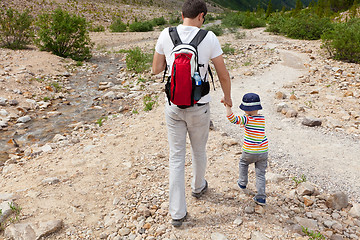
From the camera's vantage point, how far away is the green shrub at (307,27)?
17344 millimetres

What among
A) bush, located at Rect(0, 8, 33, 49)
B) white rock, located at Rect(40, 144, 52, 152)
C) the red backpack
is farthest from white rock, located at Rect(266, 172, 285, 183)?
bush, located at Rect(0, 8, 33, 49)

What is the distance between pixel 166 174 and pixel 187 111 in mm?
1841

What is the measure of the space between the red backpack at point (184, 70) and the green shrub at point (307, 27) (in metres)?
17.2

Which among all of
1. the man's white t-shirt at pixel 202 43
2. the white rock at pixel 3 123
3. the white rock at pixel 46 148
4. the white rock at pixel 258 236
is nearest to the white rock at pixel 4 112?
the white rock at pixel 3 123

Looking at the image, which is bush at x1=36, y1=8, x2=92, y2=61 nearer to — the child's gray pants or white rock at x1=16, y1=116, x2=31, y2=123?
white rock at x1=16, y1=116, x2=31, y2=123

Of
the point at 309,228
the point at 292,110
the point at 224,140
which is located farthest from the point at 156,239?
the point at 292,110

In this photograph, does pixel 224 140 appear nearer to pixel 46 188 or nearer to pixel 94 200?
pixel 94 200

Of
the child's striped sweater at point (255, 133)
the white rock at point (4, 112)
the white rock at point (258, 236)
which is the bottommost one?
the white rock at point (4, 112)

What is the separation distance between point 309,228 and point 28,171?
4.42 metres

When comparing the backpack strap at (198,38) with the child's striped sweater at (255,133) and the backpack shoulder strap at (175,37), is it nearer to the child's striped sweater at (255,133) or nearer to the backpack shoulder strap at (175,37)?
the backpack shoulder strap at (175,37)

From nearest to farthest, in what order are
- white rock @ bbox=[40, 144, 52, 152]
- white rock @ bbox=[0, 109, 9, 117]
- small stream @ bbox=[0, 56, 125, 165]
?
white rock @ bbox=[40, 144, 52, 152]
small stream @ bbox=[0, 56, 125, 165]
white rock @ bbox=[0, 109, 9, 117]

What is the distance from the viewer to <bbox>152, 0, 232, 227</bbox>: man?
2.79 metres

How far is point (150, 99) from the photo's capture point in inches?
316

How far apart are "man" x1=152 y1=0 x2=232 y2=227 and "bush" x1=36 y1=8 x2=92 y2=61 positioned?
12.4 metres
